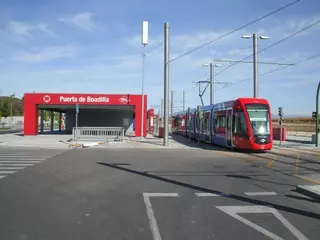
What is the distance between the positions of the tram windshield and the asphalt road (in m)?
8.63

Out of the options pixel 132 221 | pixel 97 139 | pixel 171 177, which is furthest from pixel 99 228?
pixel 97 139

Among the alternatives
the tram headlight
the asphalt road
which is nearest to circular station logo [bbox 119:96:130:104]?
the tram headlight

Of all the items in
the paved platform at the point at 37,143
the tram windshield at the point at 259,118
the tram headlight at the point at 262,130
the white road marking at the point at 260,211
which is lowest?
the white road marking at the point at 260,211

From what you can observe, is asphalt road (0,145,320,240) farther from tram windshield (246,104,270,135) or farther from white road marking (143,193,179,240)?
tram windshield (246,104,270,135)

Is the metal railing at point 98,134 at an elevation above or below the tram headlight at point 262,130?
below

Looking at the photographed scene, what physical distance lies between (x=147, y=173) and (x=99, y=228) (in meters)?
6.28

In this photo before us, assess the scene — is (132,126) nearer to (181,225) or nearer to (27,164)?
(27,164)

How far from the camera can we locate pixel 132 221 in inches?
254

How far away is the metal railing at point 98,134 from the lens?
30.2 m

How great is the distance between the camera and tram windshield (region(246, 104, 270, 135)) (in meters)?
21.0

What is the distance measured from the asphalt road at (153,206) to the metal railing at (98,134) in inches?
704

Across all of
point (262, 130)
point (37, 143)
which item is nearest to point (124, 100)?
point (37, 143)

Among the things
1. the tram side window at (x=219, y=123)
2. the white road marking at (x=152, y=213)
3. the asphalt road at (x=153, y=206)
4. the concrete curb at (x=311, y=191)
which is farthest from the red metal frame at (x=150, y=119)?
the white road marking at (x=152, y=213)

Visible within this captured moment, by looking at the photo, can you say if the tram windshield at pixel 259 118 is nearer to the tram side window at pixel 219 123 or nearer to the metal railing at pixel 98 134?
the tram side window at pixel 219 123
